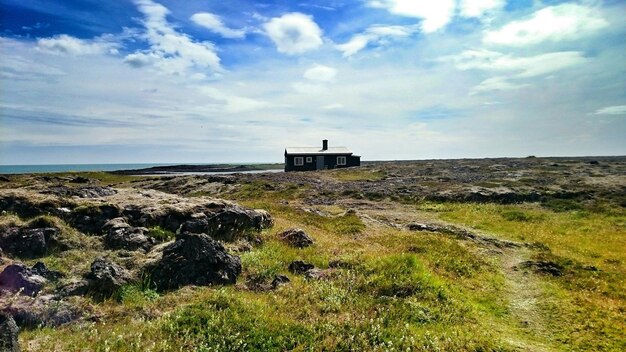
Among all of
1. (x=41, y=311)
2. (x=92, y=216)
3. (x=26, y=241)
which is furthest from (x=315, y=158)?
(x=41, y=311)

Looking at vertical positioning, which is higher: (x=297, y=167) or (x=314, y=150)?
(x=314, y=150)

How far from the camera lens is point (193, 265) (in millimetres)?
13633

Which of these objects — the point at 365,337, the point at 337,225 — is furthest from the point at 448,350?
the point at 337,225

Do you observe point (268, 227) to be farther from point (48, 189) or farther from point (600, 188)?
point (600, 188)

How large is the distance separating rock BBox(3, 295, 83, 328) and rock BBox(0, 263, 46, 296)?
0.58m

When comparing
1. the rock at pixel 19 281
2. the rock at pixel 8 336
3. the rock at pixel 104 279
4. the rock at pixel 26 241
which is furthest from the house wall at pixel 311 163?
the rock at pixel 8 336

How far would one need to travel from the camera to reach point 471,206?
4159 centimetres

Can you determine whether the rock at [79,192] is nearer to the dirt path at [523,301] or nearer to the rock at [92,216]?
the rock at [92,216]

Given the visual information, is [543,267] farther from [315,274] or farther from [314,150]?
[314,150]

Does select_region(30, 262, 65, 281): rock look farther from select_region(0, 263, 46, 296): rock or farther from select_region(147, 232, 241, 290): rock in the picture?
select_region(147, 232, 241, 290): rock

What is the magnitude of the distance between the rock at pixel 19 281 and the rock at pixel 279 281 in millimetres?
7192

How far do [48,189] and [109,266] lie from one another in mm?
13215

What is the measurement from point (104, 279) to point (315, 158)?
89792 mm

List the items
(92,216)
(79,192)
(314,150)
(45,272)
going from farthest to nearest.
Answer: (314,150)
(79,192)
(92,216)
(45,272)
